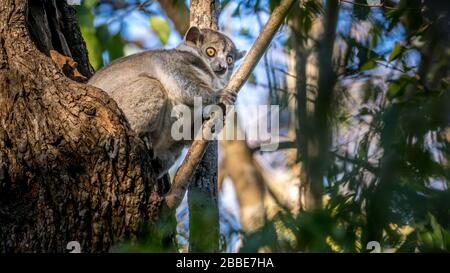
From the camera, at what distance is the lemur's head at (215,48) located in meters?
8.47

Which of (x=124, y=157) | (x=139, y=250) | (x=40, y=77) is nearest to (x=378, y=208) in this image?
(x=139, y=250)

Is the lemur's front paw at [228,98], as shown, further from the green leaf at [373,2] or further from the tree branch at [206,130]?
the green leaf at [373,2]

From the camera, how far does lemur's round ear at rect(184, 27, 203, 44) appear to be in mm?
8334

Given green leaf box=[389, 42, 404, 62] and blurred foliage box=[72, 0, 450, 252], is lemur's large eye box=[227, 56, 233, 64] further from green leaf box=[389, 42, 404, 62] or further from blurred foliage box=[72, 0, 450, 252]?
green leaf box=[389, 42, 404, 62]

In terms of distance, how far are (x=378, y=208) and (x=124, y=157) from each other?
8.95ft

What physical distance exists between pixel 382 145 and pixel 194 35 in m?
4.01

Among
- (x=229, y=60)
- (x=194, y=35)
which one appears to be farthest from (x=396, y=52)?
(x=229, y=60)

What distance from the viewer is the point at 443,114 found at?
4879 mm

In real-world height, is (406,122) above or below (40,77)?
below

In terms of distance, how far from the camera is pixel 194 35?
8.45 metres

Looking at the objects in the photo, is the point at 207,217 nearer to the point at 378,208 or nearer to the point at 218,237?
the point at 218,237

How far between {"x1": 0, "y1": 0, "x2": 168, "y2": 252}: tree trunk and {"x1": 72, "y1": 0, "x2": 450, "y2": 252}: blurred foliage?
1395 mm

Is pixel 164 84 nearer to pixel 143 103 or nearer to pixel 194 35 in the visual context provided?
pixel 143 103

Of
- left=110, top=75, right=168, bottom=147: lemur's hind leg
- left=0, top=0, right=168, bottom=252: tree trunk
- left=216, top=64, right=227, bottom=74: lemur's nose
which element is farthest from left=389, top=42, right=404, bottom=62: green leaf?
left=216, top=64, right=227, bottom=74: lemur's nose
